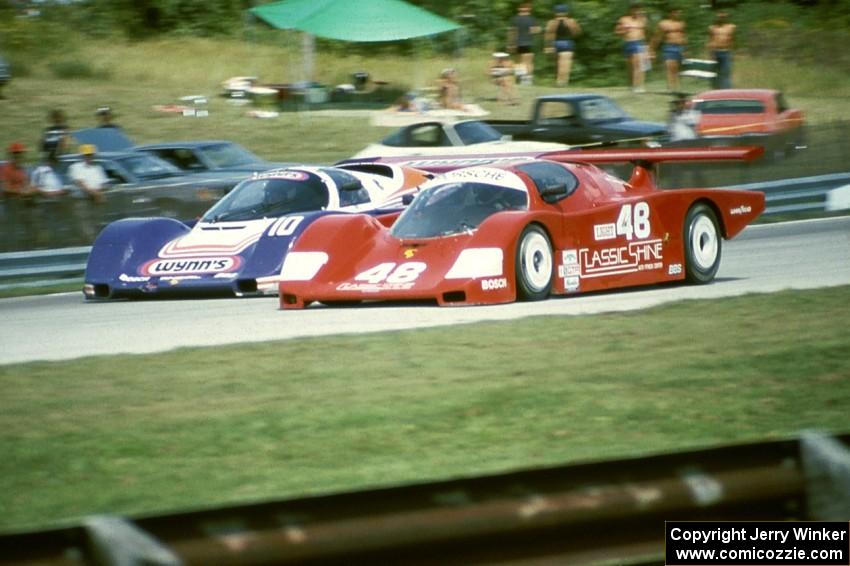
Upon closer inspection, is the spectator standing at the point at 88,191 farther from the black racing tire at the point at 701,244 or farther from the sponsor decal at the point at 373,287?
the black racing tire at the point at 701,244

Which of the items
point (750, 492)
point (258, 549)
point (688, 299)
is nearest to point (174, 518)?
point (258, 549)

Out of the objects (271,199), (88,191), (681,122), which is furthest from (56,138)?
(681,122)

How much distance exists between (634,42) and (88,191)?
17581mm

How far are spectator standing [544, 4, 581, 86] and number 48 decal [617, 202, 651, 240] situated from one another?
20035 mm

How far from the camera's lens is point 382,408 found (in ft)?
26.2

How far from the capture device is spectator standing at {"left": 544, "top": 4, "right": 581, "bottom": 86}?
1297 inches

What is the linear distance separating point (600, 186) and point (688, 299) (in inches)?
65.7

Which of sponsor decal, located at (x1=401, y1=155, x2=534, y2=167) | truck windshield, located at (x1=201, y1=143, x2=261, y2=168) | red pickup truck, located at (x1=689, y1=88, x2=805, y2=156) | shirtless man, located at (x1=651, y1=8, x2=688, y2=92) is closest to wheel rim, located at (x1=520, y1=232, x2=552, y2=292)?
sponsor decal, located at (x1=401, y1=155, x2=534, y2=167)

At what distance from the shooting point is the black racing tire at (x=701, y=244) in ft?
45.1

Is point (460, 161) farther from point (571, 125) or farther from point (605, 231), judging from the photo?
point (605, 231)

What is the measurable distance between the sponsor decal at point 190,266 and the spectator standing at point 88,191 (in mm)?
2993

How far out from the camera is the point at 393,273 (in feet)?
40.5

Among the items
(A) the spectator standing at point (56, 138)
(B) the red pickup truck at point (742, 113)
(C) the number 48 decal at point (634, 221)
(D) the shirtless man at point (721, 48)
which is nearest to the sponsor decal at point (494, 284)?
(C) the number 48 decal at point (634, 221)

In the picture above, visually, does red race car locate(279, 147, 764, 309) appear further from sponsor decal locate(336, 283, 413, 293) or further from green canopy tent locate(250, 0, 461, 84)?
green canopy tent locate(250, 0, 461, 84)
